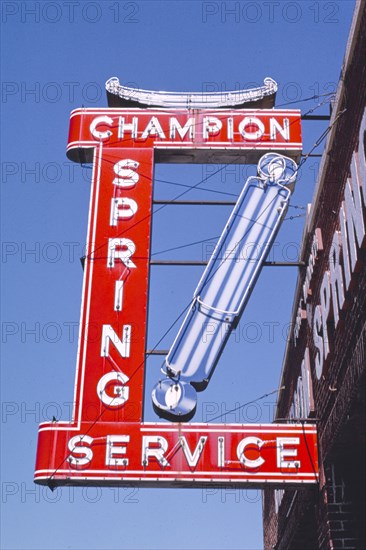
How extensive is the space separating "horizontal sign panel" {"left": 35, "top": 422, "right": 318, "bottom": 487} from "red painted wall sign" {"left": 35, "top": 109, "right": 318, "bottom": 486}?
1 centimetres

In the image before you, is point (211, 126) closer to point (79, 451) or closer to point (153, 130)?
point (153, 130)

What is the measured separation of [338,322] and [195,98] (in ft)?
23.4

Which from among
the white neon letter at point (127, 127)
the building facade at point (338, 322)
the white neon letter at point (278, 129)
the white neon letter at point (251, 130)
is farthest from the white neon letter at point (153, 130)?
the building facade at point (338, 322)

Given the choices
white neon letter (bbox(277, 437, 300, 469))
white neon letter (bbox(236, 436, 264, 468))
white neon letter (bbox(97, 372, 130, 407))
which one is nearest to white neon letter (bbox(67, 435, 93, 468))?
white neon letter (bbox(97, 372, 130, 407))

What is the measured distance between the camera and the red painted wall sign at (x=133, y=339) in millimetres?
10781

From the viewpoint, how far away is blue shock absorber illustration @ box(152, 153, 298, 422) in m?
11.4

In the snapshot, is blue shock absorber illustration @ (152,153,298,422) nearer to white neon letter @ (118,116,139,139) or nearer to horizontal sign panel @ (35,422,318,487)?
horizontal sign panel @ (35,422,318,487)

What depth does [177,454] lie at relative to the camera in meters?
10.8

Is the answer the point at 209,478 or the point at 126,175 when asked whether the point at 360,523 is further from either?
the point at 126,175

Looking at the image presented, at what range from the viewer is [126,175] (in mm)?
13953

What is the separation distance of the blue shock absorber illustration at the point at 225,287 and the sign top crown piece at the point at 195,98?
6.61ft

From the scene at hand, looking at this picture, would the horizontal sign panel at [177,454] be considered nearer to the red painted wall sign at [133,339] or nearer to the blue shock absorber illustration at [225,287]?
the red painted wall sign at [133,339]

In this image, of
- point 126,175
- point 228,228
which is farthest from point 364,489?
point 126,175

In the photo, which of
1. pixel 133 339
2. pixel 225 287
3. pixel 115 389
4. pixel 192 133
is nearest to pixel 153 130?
pixel 192 133
